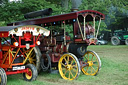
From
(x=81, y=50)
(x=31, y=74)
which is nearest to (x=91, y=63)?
(x=81, y=50)

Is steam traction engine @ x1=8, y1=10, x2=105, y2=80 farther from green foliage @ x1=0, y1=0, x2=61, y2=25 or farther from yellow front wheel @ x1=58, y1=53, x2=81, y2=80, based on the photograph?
green foliage @ x1=0, y1=0, x2=61, y2=25

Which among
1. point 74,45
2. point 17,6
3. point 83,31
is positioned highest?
point 17,6

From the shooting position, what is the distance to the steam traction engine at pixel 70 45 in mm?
7445

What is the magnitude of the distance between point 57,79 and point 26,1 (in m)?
7.68

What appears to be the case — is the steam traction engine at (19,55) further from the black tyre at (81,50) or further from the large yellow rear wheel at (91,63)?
the large yellow rear wheel at (91,63)

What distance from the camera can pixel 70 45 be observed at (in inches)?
313

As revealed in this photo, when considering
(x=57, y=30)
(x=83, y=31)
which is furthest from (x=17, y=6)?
(x=83, y=31)

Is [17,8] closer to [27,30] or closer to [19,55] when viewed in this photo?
[19,55]

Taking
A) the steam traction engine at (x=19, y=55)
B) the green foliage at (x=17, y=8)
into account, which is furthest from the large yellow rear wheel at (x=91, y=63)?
the green foliage at (x=17, y=8)

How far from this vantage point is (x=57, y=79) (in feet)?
24.6

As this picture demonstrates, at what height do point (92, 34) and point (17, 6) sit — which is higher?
point (17, 6)

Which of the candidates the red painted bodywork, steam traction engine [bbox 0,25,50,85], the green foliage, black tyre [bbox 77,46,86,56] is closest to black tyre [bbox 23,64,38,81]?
steam traction engine [bbox 0,25,50,85]

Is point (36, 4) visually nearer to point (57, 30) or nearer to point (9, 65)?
point (57, 30)

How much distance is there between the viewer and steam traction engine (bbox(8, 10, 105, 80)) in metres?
7.44
